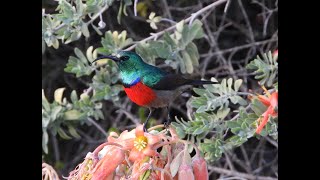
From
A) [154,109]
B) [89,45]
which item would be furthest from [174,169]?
[89,45]

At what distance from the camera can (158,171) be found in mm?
1140

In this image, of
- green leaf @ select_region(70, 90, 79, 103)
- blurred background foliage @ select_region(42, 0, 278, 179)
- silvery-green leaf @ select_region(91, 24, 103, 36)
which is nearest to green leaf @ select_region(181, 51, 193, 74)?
blurred background foliage @ select_region(42, 0, 278, 179)

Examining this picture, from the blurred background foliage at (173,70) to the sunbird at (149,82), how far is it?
9cm

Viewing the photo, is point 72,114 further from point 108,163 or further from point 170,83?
point 108,163

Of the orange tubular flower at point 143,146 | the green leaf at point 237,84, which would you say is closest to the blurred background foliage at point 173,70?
the green leaf at point 237,84

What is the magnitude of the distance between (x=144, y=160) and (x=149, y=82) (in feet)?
0.99

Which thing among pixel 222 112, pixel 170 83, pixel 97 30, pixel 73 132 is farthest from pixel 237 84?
pixel 73 132

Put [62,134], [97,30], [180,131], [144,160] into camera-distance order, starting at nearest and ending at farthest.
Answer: [144,160], [180,131], [97,30], [62,134]

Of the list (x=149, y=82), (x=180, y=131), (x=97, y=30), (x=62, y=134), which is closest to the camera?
(x=149, y=82)

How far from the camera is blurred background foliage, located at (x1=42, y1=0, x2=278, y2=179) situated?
150cm

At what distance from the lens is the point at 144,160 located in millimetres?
1141

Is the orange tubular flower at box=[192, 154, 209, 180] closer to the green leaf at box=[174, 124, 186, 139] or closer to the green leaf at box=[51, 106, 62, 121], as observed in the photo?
the green leaf at box=[174, 124, 186, 139]

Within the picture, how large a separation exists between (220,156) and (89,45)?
45 cm

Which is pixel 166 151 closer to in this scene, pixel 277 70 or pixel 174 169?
pixel 174 169
